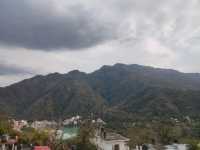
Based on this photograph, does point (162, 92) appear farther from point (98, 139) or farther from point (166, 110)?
point (98, 139)

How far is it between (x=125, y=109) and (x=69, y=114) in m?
31.2

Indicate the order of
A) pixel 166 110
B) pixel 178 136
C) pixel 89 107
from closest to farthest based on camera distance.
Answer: pixel 178 136, pixel 166 110, pixel 89 107

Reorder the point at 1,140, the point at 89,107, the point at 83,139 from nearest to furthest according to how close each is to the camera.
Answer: the point at 83,139 < the point at 1,140 < the point at 89,107

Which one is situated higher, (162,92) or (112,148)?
(162,92)

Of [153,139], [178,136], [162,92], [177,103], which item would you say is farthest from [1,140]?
[162,92]

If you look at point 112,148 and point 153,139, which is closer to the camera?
point 112,148

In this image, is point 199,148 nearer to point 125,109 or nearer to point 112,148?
→ point 112,148

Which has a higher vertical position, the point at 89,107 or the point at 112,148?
the point at 89,107

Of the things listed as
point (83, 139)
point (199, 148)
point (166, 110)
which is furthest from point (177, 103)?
point (83, 139)

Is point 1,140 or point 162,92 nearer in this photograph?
point 1,140

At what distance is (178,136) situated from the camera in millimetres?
69938

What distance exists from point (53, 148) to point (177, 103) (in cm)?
10298

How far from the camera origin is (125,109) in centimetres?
16762

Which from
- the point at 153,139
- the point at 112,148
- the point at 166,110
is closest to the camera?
the point at 112,148
